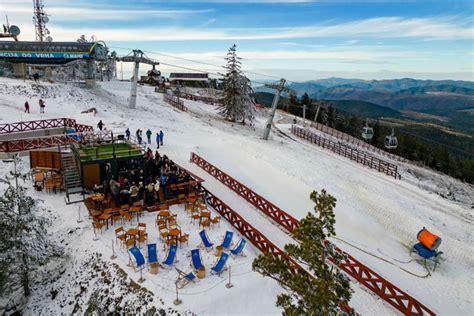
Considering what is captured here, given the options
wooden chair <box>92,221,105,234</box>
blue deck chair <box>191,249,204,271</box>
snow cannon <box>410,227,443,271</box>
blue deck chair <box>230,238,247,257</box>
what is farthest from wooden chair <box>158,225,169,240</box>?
snow cannon <box>410,227,443,271</box>

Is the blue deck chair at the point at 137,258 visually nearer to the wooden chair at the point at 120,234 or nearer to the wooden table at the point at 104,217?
the wooden chair at the point at 120,234

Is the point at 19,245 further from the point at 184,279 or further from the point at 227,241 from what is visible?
the point at 227,241

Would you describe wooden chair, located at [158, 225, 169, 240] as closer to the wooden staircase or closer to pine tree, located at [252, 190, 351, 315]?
the wooden staircase

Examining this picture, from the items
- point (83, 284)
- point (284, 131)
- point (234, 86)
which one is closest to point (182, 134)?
point (234, 86)

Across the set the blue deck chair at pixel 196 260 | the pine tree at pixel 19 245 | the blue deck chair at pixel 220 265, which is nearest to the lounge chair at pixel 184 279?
the blue deck chair at pixel 196 260

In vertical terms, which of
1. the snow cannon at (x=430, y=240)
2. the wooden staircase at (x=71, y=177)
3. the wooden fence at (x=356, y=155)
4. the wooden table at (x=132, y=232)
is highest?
the wooden staircase at (x=71, y=177)

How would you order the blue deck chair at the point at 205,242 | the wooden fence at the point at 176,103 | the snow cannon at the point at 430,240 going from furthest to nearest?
the wooden fence at the point at 176,103, the snow cannon at the point at 430,240, the blue deck chair at the point at 205,242
